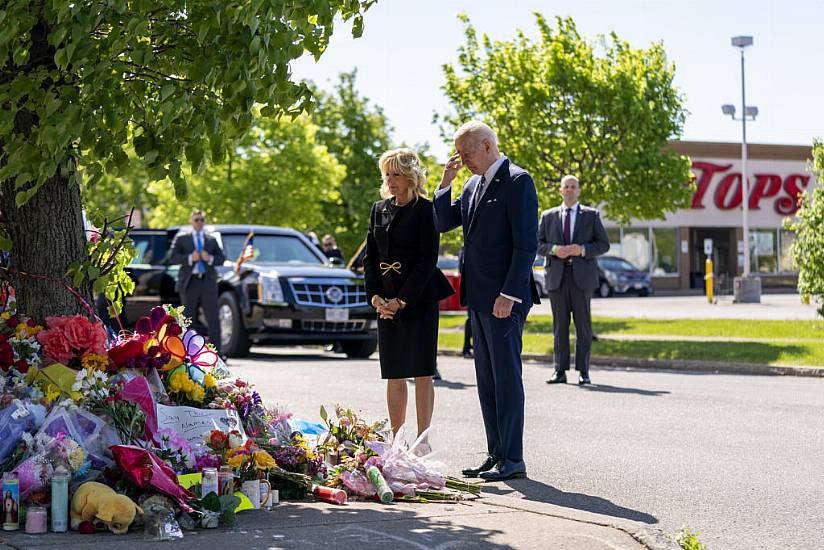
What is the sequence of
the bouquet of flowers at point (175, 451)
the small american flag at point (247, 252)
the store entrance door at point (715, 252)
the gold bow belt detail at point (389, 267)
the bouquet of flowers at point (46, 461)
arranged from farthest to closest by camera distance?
the store entrance door at point (715, 252) < the small american flag at point (247, 252) < the gold bow belt detail at point (389, 267) < the bouquet of flowers at point (175, 451) < the bouquet of flowers at point (46, 461)

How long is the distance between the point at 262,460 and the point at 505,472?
1.71 metres

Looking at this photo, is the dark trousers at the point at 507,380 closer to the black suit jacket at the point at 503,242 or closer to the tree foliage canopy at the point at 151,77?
the black suit jacket at the point at 503,242

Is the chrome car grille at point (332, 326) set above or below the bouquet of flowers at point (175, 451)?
above

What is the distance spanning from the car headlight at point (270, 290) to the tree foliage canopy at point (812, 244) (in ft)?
28.1

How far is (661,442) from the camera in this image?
9.24m

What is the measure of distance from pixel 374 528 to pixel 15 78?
9.55ft

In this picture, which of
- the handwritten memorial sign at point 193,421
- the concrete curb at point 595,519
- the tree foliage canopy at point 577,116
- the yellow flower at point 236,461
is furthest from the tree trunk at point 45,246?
the tree foliage canopy at point 577,116

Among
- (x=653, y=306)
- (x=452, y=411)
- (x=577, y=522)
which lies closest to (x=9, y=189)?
(x=577, y=522)

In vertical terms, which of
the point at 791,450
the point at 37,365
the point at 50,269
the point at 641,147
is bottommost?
the point at 791,450

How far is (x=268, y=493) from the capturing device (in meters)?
6.43

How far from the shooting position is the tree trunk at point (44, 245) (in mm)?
7090

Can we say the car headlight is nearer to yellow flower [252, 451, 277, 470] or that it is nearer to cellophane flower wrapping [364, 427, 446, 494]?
cellophane flower wrapping [364, 427, 446, 494]

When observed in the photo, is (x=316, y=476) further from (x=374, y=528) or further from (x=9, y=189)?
(x=9, y=189)

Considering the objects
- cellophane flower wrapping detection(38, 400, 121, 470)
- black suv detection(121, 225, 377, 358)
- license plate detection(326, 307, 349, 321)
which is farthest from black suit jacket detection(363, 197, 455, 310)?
license plate detection(326, 307, 349, 321)
